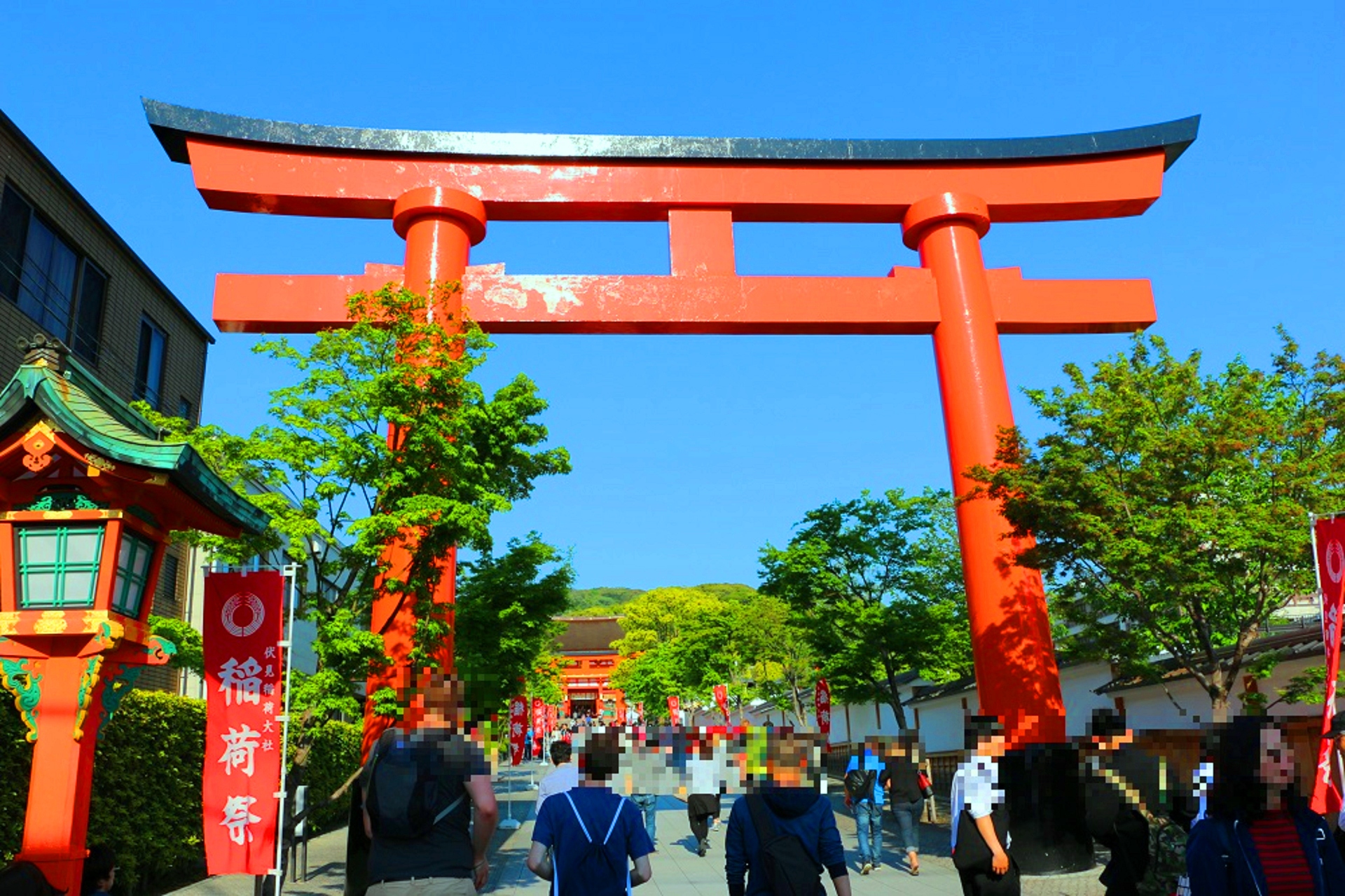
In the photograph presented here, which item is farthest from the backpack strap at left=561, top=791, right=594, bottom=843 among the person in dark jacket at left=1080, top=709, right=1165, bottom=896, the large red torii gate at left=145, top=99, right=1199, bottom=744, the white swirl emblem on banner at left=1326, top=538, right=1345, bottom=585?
the large red torii gate at left=145, top=99, right=1199, bottom=744

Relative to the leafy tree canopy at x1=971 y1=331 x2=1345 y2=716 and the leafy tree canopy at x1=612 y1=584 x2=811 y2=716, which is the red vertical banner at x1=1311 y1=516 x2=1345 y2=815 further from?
the leafy tree canopy at x1=612 y1=584 x2=811 y2=716

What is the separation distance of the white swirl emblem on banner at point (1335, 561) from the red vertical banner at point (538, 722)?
37.4 metres

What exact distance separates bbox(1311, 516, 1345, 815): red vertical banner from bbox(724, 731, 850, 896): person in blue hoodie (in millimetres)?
5350

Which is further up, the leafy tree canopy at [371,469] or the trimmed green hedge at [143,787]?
the leafy tree canopy at [371,469]

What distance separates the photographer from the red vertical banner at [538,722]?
44.4 m

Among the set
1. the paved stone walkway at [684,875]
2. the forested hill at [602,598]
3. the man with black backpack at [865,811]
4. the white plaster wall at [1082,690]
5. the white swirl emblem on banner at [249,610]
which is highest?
the forested hill at [602,598]

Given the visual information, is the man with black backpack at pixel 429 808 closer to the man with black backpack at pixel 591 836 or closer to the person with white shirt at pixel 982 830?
the man with black backpack at pixel 591 836

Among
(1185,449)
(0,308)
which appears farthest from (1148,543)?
(0,308)

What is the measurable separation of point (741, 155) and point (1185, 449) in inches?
292

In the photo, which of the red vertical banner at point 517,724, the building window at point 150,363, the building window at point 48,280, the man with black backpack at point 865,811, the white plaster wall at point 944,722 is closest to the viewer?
the man with black backpack at point 865,811

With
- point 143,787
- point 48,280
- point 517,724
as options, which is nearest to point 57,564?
point 143,787

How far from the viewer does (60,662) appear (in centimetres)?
596

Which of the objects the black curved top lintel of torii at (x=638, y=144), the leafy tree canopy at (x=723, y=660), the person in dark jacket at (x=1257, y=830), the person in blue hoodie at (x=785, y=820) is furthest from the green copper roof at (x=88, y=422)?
the leafy tree canopy at (x=723, y=660)

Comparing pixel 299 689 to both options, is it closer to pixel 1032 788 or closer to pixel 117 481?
pixel 117 481
